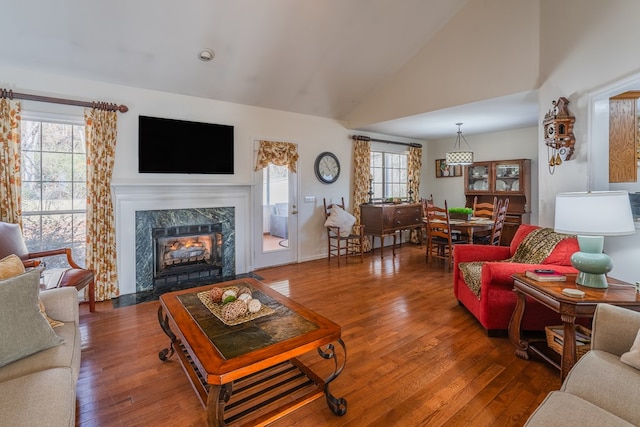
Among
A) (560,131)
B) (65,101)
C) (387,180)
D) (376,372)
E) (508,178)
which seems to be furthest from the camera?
(387,180)

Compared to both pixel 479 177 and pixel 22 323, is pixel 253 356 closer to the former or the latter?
pixel 22 323

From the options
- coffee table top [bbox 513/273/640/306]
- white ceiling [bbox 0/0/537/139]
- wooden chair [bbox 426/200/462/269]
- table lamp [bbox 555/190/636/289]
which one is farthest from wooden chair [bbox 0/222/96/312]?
wooden chair [bbox 426/200/462/269]

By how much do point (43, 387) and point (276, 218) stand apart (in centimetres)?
421

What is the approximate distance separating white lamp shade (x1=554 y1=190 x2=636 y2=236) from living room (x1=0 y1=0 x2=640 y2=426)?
97cm

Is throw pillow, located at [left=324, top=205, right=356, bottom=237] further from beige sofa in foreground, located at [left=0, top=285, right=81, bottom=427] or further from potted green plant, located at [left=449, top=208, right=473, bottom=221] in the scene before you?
beige sofa in foreground, located at [left=0, top=285, right=81, bottom=427]

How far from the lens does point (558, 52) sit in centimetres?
326

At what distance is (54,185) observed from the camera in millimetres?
3586

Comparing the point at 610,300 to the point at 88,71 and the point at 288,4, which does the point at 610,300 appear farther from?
the point at 88,71

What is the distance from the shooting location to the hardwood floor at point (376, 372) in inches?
72.0

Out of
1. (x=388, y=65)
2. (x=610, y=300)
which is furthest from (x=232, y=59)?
(x=610, y=300)

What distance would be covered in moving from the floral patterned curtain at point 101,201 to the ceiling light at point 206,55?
122cm

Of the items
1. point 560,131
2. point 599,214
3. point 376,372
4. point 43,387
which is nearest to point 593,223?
point 599,214

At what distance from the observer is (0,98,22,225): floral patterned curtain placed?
319cm

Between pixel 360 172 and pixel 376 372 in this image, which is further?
pixel 360 172
